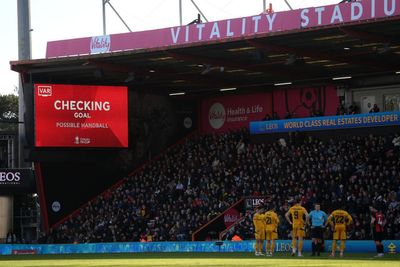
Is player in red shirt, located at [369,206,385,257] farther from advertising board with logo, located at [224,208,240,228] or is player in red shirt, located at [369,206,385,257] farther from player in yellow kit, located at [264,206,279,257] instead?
advertising board with logo, located at [224,208,240,228]

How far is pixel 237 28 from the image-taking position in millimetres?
44125

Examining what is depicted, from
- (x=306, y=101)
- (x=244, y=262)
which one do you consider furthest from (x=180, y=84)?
(x=244, y=262)

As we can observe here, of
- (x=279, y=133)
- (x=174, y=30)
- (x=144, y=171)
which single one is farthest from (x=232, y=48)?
(x=144, y=171)

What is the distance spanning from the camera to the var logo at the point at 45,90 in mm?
45281

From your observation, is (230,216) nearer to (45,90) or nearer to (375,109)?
(375,109)

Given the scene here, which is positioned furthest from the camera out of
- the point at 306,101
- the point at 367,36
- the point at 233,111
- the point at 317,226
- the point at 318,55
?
the point at 233,111

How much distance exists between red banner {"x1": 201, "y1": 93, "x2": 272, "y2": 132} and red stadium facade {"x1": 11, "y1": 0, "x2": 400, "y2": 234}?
6 cm

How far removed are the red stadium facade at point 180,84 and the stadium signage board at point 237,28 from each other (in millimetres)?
50

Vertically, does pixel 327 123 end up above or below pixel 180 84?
below

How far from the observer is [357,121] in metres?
43.8

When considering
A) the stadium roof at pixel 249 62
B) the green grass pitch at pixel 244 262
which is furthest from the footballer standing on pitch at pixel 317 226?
the stadium roof at pixel 249 62

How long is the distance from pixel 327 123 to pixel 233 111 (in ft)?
30.4

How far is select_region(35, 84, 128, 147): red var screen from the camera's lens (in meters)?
45.4

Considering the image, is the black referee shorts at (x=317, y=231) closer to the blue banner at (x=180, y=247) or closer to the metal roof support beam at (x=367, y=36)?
the blue banner at (x=180, y=247)
